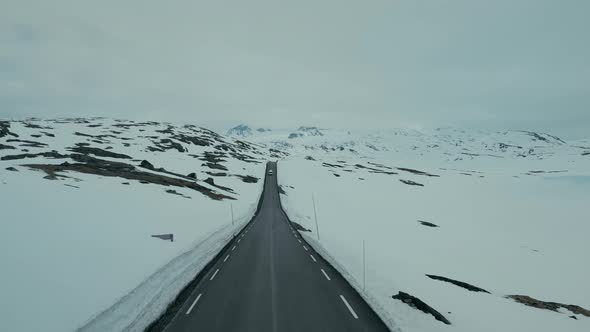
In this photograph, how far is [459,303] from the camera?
14.6m

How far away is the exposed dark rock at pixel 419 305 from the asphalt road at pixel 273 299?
68.9 inches

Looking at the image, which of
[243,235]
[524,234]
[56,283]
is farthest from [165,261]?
[524,234]

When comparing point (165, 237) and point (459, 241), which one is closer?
point (165, 237)

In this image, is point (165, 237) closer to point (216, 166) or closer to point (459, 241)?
point (459, 241)

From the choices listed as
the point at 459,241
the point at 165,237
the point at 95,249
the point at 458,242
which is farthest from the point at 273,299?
the point at 459,241

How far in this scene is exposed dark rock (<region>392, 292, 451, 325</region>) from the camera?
37.7 ft

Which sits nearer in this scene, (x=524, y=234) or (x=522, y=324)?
(x=522, y=324)

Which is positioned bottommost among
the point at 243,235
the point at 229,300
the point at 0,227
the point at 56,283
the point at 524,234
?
the point at 524,234

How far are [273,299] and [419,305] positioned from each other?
5.86 m

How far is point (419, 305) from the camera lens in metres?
12.2

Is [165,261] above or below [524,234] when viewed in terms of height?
above

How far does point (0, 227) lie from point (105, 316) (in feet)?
30.6

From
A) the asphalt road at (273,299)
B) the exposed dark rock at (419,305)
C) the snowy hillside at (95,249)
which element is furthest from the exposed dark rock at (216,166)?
the exposed dark rock at (419,305)

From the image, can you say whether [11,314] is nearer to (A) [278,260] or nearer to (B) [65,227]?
(B) [65,227]
